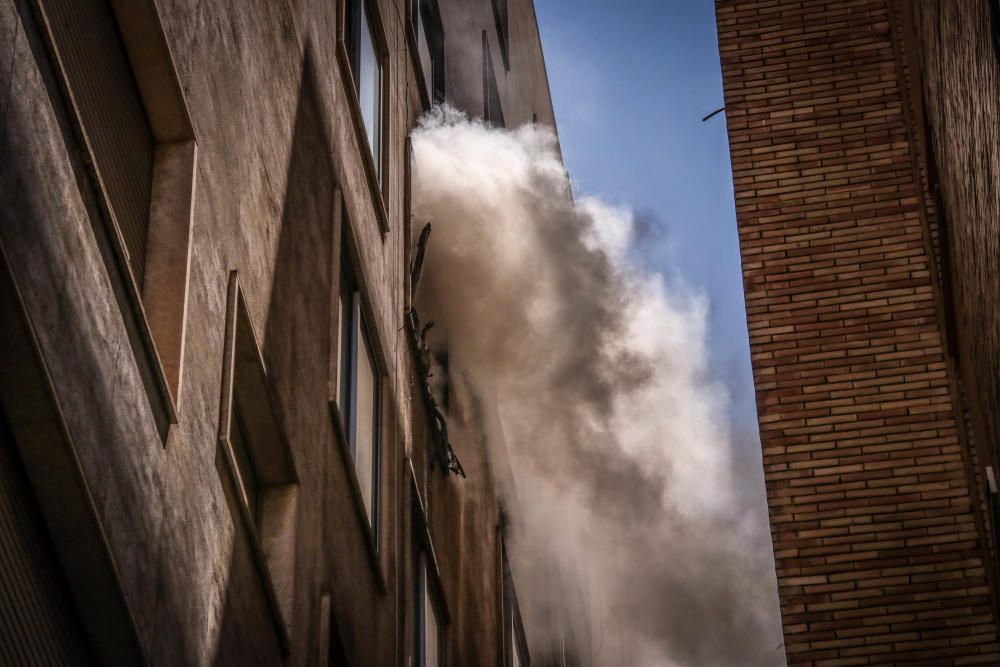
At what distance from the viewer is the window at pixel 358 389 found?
388 inches

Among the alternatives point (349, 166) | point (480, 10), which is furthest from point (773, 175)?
point (480, 10)

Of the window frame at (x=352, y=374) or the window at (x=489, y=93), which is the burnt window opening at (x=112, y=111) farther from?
the window at (x=489, y=93)

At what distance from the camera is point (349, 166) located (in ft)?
34.3

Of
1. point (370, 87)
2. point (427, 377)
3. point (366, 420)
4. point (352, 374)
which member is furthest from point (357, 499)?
point (427, 377)

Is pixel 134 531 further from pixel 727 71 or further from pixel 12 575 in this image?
pixel 727 71

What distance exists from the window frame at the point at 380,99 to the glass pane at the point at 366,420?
51.0 inches

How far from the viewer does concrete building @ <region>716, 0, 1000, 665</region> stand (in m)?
10.7

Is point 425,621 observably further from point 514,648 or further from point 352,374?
point 514,648

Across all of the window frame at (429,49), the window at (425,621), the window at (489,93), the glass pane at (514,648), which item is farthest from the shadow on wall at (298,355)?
the window at (489,93)

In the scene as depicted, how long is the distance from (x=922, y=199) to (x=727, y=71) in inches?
85.0

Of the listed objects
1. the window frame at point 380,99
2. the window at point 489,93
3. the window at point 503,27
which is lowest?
the window frame at point 380,99

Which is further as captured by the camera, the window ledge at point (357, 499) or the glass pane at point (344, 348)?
the glass pane at point (344, 348)

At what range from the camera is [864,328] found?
39.4 feet

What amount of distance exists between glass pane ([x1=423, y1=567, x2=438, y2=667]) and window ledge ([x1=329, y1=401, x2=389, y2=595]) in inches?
80.4
